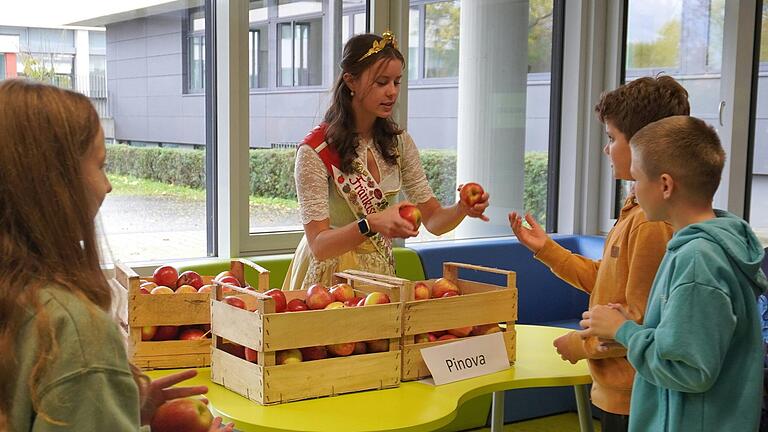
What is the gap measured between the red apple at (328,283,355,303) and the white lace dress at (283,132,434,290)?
0.37m

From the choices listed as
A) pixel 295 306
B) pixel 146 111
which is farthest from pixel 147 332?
pixel 146 111

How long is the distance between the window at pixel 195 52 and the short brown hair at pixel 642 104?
2.04 m

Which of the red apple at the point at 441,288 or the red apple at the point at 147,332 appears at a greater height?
the red apple at the point at 441,288

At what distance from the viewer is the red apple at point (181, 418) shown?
1499 mm

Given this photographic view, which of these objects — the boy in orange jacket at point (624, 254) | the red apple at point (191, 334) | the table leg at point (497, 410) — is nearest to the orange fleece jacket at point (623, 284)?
the boy in orange jacket at point (624, 254)

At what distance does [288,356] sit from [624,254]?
0.82 metres

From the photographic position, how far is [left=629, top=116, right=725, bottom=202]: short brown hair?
1.87 meters

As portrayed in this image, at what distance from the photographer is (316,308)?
207cm

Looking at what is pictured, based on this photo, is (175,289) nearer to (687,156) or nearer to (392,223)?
(392,223)

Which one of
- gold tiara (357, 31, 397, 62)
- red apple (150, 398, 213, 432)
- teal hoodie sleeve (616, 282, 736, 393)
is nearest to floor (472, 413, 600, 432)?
gold tiara (357, 31, 397, 62)

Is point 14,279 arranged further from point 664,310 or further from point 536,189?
point 536,189

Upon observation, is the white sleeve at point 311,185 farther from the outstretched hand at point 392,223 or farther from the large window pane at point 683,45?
the large window pane at point 683,45

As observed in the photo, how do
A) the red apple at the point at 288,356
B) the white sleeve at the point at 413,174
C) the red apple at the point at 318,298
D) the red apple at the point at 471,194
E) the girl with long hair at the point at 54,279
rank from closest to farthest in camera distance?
the girl with long hair at the point at 54,279 → the red apple at the point at 288,356 → the red apple at the point at 318,298 → the red apple at the point at 471,194 → the white sleeve at the point at 413,174

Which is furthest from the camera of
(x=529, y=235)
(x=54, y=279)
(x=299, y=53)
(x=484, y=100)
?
(x=484, y=100)
